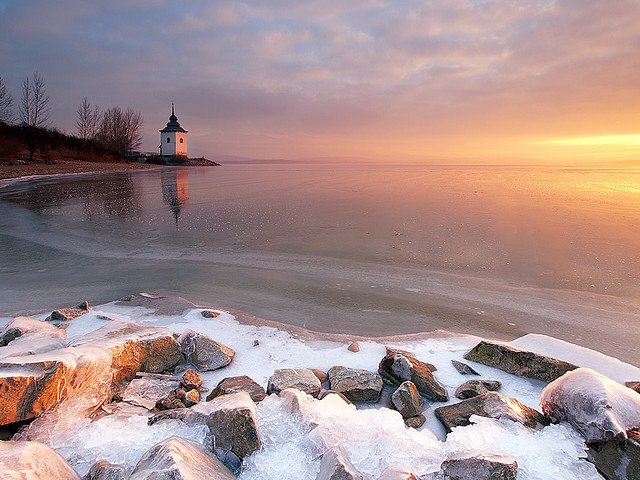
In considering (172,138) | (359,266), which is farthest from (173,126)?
(359,266)

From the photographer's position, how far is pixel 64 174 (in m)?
34.3

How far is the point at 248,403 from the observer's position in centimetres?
280

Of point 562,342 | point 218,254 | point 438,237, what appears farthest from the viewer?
point 438,237

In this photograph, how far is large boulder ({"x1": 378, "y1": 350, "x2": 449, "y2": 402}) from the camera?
3.45 metres

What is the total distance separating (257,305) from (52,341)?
258 cm

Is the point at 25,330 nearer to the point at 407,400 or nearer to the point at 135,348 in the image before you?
the point at 135,348

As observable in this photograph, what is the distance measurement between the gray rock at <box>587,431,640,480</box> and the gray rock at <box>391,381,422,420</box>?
120 centimetres

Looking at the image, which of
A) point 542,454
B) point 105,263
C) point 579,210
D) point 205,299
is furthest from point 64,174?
point 542,454

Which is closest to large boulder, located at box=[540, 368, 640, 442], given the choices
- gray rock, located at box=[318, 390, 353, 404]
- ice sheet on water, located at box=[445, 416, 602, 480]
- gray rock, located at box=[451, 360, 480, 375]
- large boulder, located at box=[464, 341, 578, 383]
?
ice sheet on water, located at box=[445, 416, 602, 480]

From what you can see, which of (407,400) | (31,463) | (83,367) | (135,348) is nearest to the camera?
(31,463)

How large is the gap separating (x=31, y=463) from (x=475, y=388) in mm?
3269

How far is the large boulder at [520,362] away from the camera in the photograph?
3662 mm

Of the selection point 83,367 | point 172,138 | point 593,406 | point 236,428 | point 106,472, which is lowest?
point 106,472

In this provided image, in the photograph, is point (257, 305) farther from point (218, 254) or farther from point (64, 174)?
point (64, 174)
